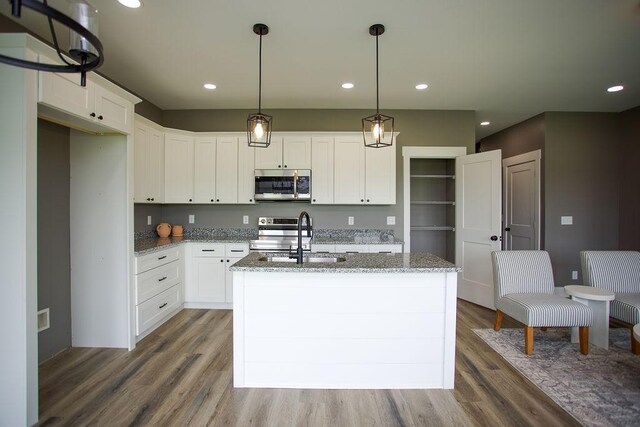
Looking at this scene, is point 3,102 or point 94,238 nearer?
point 3,102

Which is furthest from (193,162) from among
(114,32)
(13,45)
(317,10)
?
(317,10)

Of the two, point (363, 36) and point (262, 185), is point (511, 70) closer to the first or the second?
point (363, 36)

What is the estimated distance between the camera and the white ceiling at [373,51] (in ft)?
7.41

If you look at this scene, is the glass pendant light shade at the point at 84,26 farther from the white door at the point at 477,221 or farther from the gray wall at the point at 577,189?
the gray wall at the point at 577,189

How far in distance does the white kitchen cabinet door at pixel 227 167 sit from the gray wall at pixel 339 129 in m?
0.33

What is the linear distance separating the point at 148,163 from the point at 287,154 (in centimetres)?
168

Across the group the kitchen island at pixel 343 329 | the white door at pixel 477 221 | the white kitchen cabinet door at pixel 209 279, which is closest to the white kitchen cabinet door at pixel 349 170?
the white door at pixel 477 221

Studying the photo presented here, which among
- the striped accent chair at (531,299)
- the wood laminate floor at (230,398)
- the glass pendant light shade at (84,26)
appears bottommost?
the wood laminate floor at (230,398)

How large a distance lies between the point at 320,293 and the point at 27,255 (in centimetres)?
178

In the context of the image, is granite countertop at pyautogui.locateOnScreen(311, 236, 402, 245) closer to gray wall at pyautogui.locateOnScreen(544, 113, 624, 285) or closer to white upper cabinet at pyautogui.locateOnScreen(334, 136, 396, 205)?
white upper cabinet at pyautogui.locateOnScreen(334, 136, 396, 205)


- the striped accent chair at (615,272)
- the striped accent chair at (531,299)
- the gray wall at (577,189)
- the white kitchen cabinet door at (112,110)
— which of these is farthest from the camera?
the gray wall at (577,189)

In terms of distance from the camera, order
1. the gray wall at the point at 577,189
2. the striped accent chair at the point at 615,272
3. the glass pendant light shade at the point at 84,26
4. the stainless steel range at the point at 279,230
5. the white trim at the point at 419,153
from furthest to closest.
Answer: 1. the gray wall at the point at 577,189
2. the white trim at the point at 419,153
3. the stainless steel range at the point at 279,230
4. the striped accent chair at the point at 615,272
5. the glass pendant light shade at the point at 84,26

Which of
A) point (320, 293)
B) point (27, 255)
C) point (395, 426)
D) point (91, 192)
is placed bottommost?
point (395, 426)

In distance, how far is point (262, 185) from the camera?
13.3ft
